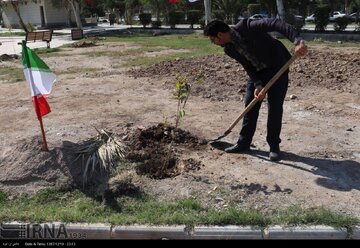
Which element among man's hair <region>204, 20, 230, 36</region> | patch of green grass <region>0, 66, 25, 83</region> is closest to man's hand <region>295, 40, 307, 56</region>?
man's hair <region>204, 20, 230, 36</region>

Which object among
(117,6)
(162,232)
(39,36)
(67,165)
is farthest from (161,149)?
(117,6)

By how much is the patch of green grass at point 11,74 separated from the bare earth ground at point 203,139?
1.42 metres

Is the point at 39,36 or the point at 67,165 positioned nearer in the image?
the point at 67,165

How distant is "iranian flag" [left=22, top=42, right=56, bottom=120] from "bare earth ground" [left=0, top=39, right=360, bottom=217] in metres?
0.54

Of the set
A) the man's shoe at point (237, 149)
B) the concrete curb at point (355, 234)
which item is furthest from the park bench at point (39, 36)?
the concrete curb at point (355, 234)

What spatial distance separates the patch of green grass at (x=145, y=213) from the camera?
3.99 metres

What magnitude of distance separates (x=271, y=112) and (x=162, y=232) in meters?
2.01

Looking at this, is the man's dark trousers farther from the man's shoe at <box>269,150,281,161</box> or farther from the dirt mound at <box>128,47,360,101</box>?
the dirt mound at <box>128,47,360,101</box>

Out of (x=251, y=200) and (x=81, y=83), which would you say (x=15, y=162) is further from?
(x=81, y=83)

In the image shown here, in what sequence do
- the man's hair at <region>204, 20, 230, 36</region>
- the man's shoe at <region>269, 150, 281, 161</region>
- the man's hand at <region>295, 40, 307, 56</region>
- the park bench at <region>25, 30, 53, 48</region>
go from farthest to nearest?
the park bench at <region>25, 30, 53, 48</region> → the man's shoe at <region>269, 150, 281, 161</region> → the man's hair at <region>204, 20, 230, 36</region> → the man's hand at <region>295, 40, 307, 56</region>

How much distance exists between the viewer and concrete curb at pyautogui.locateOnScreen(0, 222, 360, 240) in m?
3.84

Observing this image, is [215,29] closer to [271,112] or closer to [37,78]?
[271,112]

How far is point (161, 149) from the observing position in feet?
18.5

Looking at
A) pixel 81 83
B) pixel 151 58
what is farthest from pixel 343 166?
pixel 151 58
